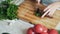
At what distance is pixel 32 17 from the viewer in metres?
1.11

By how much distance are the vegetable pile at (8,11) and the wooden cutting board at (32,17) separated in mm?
45

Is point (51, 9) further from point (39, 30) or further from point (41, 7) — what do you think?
point (39, 30)

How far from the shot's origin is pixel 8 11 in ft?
3.56

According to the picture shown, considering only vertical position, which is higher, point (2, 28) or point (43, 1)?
point (43, 1)

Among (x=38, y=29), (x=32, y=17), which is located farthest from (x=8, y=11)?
(x=38, y=29)

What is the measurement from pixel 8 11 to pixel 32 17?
0.45 feet

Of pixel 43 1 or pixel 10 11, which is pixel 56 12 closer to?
pixel 43 1

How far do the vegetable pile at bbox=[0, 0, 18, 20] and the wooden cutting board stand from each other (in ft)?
0.15

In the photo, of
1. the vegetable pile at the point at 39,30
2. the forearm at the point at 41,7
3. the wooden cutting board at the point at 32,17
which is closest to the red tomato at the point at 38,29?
the vegetable pile at the point at 39,30

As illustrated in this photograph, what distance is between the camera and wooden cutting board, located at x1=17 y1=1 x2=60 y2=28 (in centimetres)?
107

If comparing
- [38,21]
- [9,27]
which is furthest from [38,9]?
[9,27]

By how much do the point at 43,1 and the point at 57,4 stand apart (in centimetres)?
10

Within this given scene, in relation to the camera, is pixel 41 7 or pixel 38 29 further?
pixel 41 7

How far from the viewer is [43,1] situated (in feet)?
3.94
